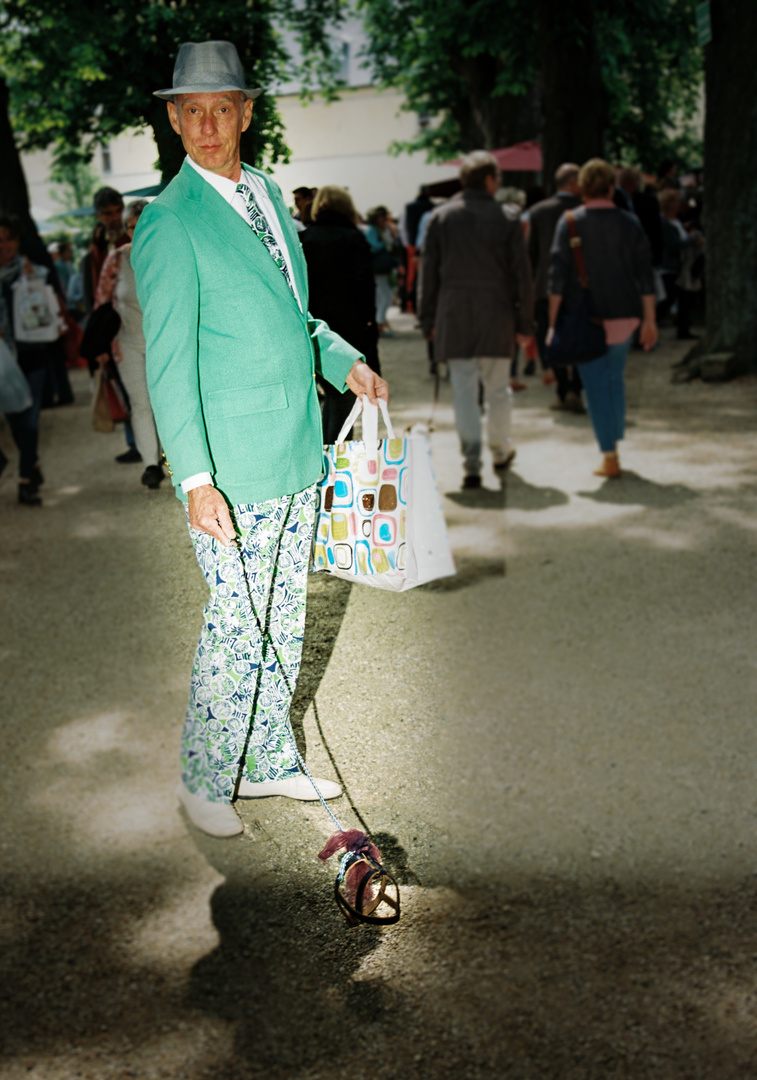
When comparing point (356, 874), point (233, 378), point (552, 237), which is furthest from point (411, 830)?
point (552, 237)

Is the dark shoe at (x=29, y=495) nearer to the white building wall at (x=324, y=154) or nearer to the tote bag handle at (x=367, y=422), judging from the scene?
the white building wall at (x=324, y=154)

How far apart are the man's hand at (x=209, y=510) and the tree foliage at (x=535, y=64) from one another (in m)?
0.55

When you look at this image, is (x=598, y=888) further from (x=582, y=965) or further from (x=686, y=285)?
(x=686, y=285)

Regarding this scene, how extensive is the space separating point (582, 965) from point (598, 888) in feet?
1.33

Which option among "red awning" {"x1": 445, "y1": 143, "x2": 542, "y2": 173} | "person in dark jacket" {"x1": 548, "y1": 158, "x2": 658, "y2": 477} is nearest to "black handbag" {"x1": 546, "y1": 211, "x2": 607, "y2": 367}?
"person in dark jacket" {"x1": 548, "y1": 158, "x2": 658, "y2": 477}

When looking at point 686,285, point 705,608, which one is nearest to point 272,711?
point 705,608

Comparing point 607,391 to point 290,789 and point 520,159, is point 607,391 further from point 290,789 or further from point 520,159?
point 520,159

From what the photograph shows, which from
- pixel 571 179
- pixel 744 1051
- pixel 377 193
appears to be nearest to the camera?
pixel 377 193

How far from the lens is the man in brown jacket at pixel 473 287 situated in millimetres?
5758

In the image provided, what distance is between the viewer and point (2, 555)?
586 cm

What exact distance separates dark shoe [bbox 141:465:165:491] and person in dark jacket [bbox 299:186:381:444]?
0.52ft

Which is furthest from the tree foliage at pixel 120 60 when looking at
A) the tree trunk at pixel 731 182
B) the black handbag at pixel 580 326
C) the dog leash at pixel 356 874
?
the tree trunk at pixel 731 182

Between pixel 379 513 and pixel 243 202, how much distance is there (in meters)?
0.30

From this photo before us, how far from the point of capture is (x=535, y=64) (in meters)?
13.7
